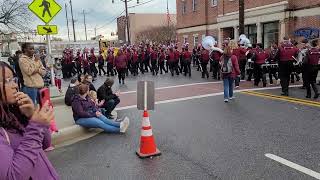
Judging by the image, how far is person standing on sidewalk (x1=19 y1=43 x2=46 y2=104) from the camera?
770 cm

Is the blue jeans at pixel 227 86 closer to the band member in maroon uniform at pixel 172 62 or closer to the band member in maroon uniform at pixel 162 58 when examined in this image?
the band member in maroon uniform at pixel 172 62

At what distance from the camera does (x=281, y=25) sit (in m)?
22.2

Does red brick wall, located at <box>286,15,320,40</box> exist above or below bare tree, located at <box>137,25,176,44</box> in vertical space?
below

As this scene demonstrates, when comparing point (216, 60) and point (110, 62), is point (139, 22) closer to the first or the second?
point (110, 62)

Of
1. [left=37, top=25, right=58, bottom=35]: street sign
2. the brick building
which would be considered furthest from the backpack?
the brick building

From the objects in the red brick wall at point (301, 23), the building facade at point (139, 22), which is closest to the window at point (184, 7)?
the red brick wall at point (301, 23)

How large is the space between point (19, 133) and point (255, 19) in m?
24.8

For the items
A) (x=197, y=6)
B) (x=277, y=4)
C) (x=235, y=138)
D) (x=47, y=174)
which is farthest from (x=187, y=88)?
(x=197, y=6)

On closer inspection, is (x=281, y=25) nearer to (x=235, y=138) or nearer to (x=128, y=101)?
(x=128, y=101)

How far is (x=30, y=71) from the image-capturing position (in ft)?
25.3

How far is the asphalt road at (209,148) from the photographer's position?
527 centimetres

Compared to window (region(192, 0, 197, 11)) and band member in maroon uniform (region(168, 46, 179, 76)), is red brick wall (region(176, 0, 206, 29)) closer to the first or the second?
window (region(192, 0, 197, 11))

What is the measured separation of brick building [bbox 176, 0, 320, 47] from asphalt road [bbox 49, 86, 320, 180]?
12758 millimetres

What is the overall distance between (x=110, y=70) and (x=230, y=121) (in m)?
17.5
